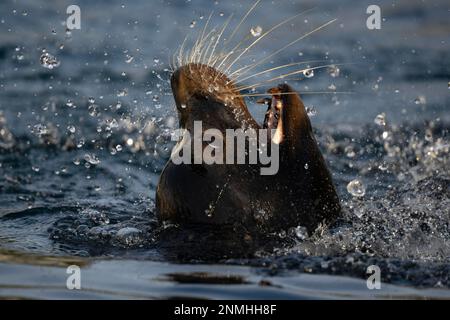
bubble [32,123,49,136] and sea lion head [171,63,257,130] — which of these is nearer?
sea lion head [171,63,257,130]

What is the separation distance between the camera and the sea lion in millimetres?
5098

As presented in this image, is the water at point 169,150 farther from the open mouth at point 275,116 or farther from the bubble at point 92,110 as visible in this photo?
the open mouth at point 275,116

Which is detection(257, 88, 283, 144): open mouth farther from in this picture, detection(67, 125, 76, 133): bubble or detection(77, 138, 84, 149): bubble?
detection(67, 125, 76, 133): bubble

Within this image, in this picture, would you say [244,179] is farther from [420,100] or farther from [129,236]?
[420,100]

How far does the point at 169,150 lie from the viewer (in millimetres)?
9211

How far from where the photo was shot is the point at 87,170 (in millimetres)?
8328

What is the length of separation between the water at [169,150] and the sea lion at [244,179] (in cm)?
11

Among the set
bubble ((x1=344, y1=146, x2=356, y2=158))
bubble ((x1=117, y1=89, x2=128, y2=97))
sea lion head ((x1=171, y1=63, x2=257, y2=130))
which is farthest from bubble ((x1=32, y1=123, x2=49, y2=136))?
sea lion head ((x1=171, y1=63, x2=257, y2=130))

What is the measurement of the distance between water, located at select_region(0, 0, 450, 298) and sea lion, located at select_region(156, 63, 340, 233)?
4.4 inches

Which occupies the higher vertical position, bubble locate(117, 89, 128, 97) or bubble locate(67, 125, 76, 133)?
bubble locate(117, 89, 128, 97)

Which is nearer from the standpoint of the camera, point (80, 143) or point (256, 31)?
point (256, 31)

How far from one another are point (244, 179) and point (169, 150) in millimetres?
4150

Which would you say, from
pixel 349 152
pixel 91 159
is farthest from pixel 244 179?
pixel 349 152
